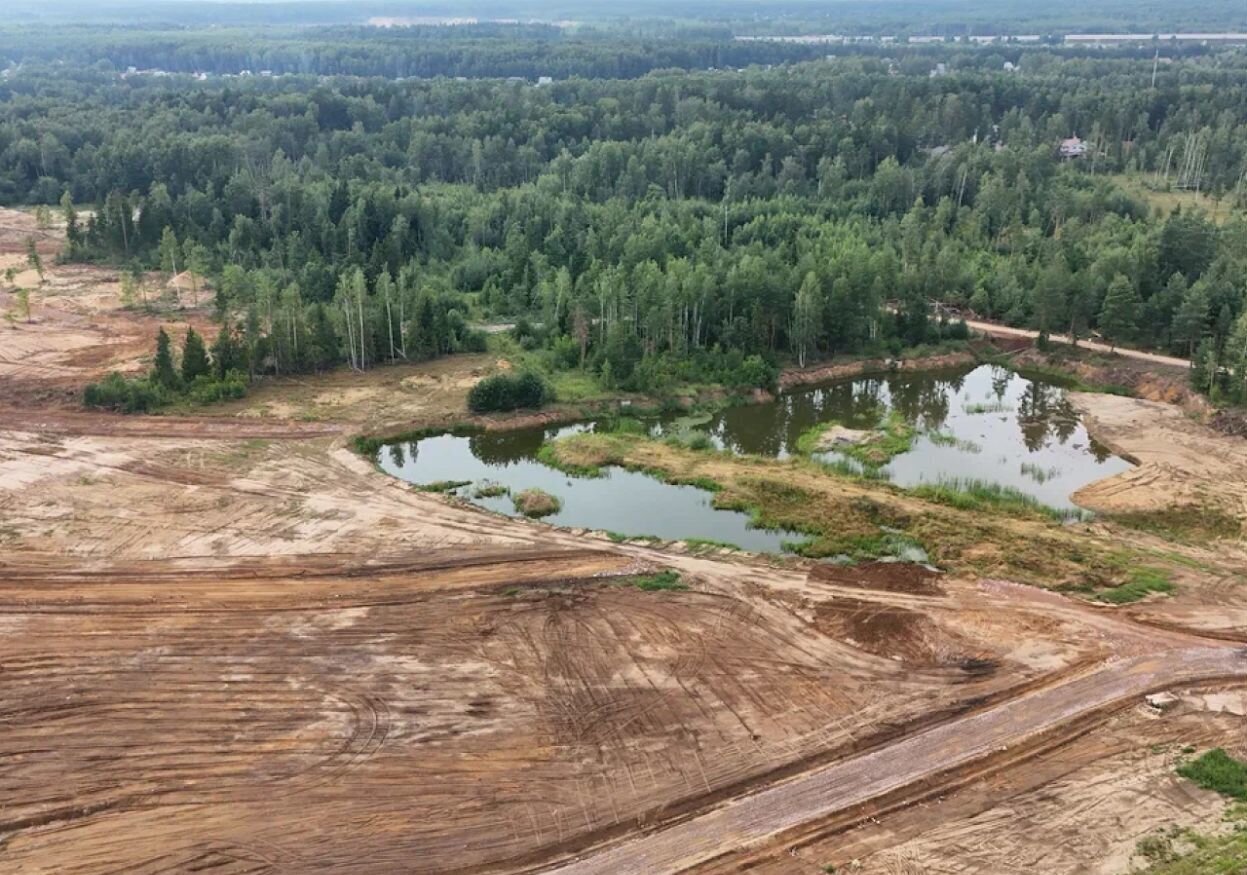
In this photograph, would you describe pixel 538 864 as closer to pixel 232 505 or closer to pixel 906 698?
pixel 906 698

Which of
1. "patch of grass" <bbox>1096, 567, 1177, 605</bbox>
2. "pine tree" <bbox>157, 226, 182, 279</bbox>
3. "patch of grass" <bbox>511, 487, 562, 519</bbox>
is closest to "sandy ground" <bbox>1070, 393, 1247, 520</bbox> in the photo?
"patch of grass" <bbox>1096, 567, 1177, 605</bbox>

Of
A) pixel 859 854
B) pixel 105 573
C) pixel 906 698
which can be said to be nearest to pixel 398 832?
pixel 859 854

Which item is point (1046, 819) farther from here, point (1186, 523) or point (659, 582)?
point (1186, 523)

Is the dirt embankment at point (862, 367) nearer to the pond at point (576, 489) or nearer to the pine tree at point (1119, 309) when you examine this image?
the pine tree at point (1119, 309)

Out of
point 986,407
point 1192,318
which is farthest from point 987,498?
point 1192,318

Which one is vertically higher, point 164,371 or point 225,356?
point 225,356

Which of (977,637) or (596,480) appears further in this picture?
(596,480)

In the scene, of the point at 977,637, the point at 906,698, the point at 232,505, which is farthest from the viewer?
the point at 232,505
